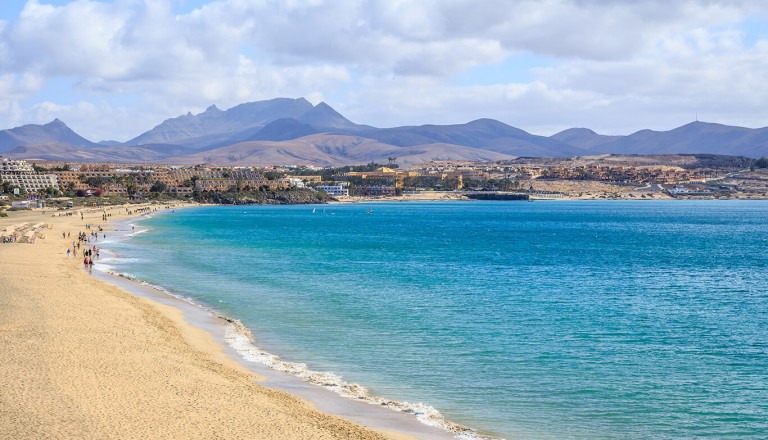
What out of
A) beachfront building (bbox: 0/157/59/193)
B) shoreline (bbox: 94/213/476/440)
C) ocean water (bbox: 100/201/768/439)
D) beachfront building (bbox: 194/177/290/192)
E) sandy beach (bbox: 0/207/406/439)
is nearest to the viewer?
sandy beach (bbox: 0/207/406/439)

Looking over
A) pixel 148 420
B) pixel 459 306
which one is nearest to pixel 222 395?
pixel 148 420

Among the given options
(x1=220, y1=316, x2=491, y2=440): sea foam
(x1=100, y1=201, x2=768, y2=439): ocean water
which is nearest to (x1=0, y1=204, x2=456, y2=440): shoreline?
(x1=220, y1=316, x2=491, y2=440): sea foam

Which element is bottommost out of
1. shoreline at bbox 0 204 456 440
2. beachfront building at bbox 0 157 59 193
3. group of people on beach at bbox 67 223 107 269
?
group of people on beach at bbox 67 223 107 269

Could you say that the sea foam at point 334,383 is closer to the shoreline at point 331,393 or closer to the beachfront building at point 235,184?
the shoreline at point 331,393

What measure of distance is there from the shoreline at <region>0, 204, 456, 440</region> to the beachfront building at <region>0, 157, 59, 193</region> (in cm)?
14471

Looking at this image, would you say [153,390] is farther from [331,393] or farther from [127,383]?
[331,393]

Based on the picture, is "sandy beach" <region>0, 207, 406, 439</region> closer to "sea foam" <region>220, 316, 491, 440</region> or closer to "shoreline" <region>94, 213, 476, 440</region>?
"shoreline" <region>94, 213, 476, 440</region>

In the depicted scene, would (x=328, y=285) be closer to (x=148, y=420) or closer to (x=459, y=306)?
(x=459, y=306)

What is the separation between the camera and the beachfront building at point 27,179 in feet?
524

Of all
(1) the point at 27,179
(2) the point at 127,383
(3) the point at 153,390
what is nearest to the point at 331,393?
(3) the point at 153,390

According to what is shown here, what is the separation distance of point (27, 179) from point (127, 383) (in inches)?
6452

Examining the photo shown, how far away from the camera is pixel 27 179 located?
164500 mm

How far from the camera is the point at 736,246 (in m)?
64.7

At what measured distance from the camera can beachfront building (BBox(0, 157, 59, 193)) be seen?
15962 cm
